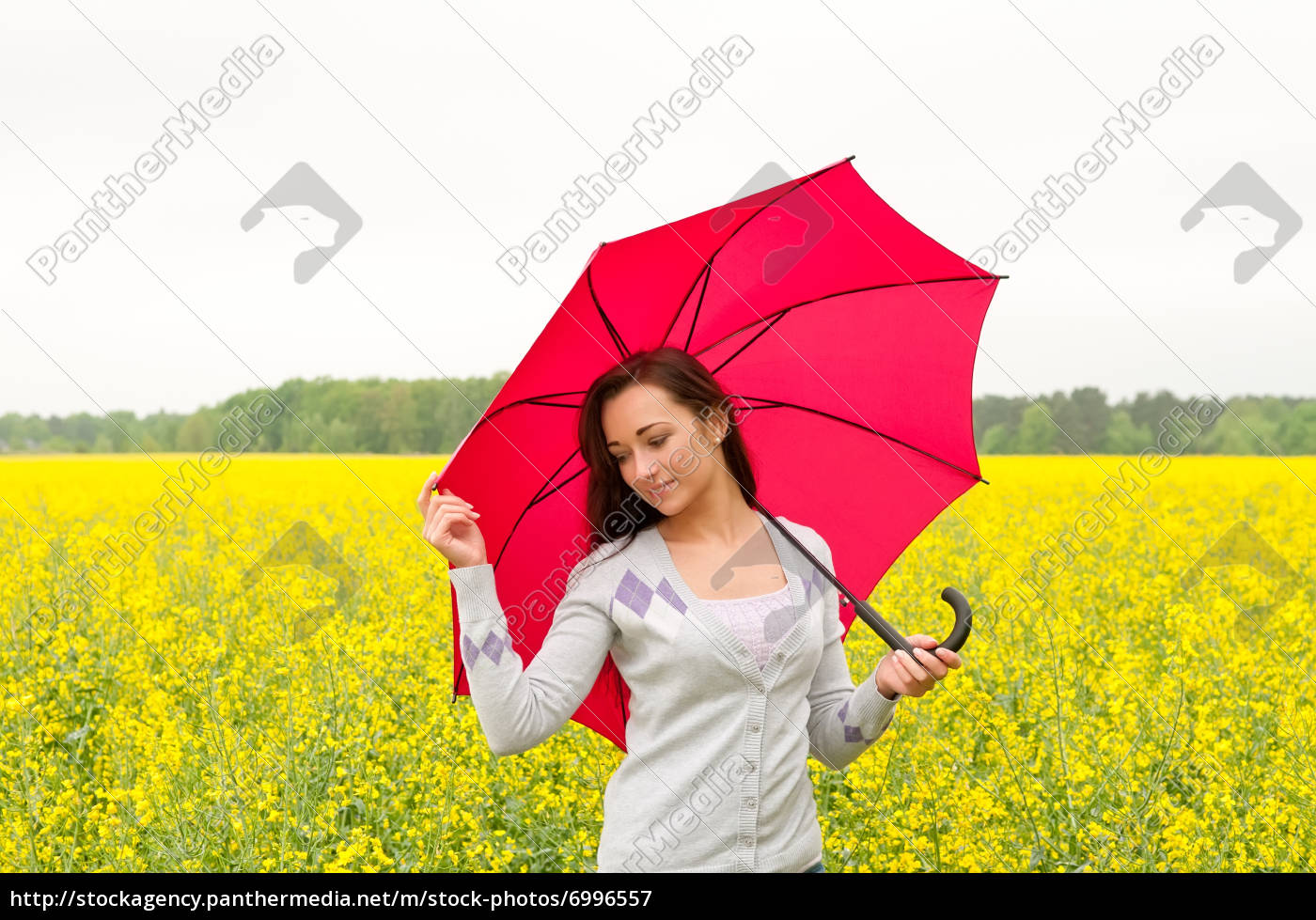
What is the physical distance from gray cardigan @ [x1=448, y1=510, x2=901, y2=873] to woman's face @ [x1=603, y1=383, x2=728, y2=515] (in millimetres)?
120

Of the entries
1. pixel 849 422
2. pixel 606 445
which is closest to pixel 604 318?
pixel 606 445

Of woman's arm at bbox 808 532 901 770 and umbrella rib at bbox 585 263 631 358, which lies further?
woman's arm at bbox 808 532 901 770

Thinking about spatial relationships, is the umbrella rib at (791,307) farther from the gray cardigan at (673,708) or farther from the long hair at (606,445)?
the gray cardigan at (673,708)

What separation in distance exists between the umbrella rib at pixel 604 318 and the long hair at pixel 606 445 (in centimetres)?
3

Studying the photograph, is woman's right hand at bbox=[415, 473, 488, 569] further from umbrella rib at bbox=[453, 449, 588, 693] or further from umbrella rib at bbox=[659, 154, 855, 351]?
umbrella rib at bbox=[659, 154, 855, 351]

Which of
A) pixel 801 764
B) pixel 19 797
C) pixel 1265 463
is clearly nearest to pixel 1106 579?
pixel 801 764

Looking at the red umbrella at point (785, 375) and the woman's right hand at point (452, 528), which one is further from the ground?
the red umbrella at point (785, 375)

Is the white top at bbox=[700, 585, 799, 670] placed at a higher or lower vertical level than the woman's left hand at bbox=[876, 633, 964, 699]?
lower

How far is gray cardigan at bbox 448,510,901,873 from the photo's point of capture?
1.52 m

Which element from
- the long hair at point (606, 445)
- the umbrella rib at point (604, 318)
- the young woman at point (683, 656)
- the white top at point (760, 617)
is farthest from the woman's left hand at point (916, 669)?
the umbrella rib at point (604, 318)

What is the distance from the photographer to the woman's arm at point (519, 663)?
149 cm

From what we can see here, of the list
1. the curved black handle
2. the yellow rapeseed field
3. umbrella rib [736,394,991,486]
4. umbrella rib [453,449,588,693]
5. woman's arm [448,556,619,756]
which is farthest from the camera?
the yellow rapeseed field

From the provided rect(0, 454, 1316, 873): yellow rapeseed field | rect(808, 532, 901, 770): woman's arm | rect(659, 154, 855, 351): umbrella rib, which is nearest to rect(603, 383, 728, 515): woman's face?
rect(659, 154, 855, 351): umbrella rib
